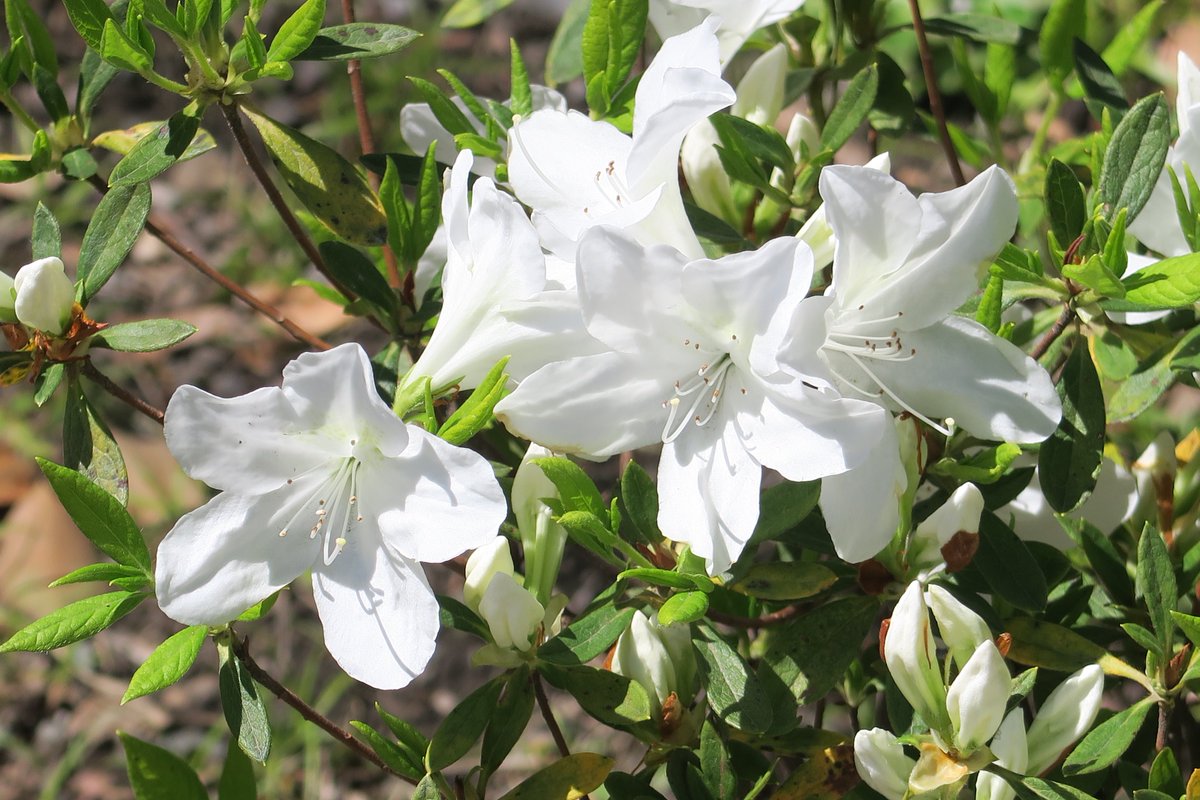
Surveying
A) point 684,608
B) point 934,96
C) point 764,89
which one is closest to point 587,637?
point 684,608

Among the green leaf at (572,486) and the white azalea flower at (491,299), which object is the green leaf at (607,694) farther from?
the white azalea flower at (491,299)

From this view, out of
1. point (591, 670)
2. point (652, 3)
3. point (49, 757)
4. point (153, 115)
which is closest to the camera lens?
point (591, 670)

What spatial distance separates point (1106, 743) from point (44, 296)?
1.41 m

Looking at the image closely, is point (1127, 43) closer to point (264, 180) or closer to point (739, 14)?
point (739, 14)

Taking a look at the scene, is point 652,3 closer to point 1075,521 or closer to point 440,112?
point 440,112

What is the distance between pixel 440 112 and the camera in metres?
1.77

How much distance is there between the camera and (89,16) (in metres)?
1.55

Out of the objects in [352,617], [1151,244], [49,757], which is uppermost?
[1151,244]

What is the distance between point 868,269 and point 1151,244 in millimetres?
580

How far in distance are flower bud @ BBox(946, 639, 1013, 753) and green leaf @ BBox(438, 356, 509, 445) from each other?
55 cm

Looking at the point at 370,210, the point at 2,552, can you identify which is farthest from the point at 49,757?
the point at 370,210

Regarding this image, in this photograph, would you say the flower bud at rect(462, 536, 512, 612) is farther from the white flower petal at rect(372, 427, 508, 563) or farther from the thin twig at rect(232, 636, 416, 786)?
the thin twig at rect(232, 636, 416, 786)

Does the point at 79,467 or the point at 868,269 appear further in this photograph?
the point at 79,467

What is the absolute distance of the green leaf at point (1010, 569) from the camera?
1.50 m
